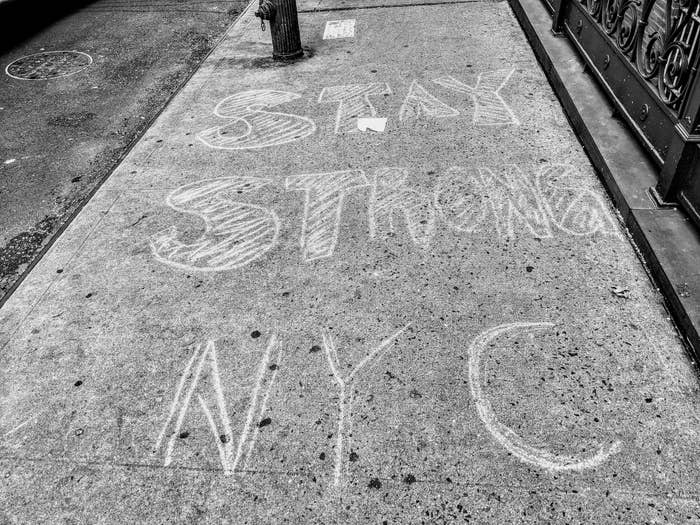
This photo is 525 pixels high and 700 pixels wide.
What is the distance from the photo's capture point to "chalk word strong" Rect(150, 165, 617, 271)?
3.48 meters

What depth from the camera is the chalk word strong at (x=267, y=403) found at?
2.27 meters

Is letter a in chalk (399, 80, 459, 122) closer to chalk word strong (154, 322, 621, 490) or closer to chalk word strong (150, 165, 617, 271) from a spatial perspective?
chalk word strong (150, 165, 617, 271)

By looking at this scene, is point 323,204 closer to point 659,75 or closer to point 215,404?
point 215,404

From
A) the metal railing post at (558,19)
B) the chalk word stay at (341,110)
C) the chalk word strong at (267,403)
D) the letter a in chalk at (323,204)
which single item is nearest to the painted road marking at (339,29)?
the chalk word stay at (341,110)

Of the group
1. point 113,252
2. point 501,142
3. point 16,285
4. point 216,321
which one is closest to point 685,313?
point 501,142

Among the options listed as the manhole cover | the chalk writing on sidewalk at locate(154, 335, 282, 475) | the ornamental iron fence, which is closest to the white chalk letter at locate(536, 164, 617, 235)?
the ornamental iron fence

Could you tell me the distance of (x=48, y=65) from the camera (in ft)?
23.1

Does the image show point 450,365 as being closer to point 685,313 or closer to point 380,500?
point 380,500

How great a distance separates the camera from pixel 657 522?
202 centimetres

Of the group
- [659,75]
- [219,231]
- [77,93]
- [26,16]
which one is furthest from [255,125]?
[26,16]

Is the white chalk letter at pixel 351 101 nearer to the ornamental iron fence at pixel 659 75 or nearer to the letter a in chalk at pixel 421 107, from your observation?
the letter a in chalk at pixel 421 107

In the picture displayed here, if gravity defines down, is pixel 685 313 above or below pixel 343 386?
above

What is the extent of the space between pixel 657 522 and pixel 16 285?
3755 millimetres

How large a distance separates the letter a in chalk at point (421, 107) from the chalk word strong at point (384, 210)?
1009 millimetres
